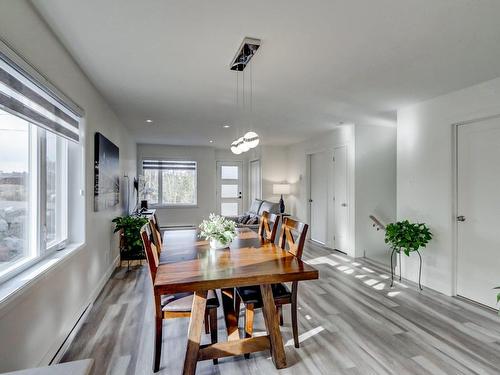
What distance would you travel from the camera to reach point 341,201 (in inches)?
212

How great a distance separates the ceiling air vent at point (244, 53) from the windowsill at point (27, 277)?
218cm

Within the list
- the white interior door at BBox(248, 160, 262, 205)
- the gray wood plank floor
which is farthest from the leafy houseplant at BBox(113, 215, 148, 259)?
the white interior door at BBox(248, 160, 262, 205)

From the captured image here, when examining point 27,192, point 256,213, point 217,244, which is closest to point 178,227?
point 256,213

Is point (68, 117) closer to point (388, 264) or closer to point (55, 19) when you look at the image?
point (55, 19)

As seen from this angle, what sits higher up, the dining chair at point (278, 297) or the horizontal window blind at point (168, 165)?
the horizontal window blind at point (168, 165)

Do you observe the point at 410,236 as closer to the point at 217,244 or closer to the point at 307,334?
the point at 307,334

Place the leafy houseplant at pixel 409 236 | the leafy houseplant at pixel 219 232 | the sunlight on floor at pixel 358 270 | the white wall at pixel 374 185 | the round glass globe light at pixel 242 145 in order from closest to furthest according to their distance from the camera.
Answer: the leafy houseplant at pixel 219 232, the round glass globe light at pixel 242 145, the leafy houseplant at pixel 409 236, the sunlight on floor at pixel 358 270, the white wall at pixel 374 185

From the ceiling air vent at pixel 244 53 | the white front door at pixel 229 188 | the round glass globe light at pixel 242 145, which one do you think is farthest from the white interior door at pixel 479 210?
the white front door at pixel 229 188

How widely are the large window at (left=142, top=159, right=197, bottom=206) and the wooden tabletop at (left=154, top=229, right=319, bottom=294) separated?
5.65 metres

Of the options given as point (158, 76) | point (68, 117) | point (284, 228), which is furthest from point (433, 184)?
point (68, 117)

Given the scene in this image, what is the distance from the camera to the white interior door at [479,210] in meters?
2.98

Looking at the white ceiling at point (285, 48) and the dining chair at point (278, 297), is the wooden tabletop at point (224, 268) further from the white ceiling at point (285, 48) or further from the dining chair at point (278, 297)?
the white ceiling at point (285, 48)

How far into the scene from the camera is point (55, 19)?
188cm

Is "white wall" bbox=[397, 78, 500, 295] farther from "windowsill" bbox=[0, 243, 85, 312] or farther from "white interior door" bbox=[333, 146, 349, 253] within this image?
"windowsill" bbox=[0, 243, 85, 312]
